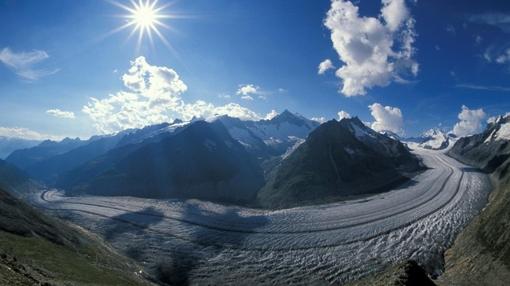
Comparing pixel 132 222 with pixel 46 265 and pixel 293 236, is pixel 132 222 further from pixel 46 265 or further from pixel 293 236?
pixel 46 265

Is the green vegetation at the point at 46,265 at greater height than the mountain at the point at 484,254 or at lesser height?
greater

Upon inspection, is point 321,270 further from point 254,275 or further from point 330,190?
point 330,190

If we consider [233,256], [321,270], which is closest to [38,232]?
[233,256]

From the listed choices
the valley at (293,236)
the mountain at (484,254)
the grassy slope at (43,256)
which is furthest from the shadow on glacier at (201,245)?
the mountain at (484,254)

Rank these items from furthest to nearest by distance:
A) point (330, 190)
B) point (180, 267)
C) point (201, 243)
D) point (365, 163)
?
point (365, 163) → point (330, 190) → point (201, 243) → point (180, 267)

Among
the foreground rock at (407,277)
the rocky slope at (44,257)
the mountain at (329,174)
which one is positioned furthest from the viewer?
Result: the mountain at (329,174)

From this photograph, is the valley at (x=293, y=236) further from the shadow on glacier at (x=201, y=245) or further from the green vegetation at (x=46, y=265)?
the green vegetation at (x=46, y=265)

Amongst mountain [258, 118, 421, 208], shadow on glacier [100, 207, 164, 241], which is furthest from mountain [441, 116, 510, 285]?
shadow on glacier [100, 207, 164, 241]
